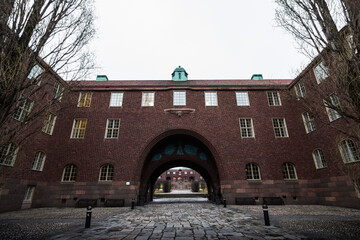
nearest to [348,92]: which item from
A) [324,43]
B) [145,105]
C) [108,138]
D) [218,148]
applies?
[324,43]

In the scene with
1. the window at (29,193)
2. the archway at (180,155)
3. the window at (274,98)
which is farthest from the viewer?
the archway at (180,155)

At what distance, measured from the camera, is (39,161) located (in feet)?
49.9

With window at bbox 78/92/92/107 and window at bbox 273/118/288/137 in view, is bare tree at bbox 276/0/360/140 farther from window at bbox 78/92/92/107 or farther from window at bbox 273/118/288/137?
window at bbox 78/92/92/107

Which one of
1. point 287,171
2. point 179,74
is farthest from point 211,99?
point 287,171

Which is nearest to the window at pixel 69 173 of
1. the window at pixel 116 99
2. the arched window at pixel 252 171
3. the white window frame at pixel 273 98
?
the window at pixel 116 99

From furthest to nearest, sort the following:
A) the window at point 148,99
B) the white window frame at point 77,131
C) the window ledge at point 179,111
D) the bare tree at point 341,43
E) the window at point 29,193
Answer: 1. the window at point 148,99
2. the window ledge at point 179,111
3. the white window frame at point 77,131
4. the window at point 29,193
5. the bare tree at point 341,43

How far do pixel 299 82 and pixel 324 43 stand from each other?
11.3 meters

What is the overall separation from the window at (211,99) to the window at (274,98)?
5.68m

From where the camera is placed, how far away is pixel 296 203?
15.1m

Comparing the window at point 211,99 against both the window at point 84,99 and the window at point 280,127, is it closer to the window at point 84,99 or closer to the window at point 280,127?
the window at point 280,127

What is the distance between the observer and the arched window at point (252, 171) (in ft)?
52.2

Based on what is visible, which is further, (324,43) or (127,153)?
(127,153)

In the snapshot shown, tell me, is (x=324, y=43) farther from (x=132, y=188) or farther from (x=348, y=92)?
(x=132, y=188)

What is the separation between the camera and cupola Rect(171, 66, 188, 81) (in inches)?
853
